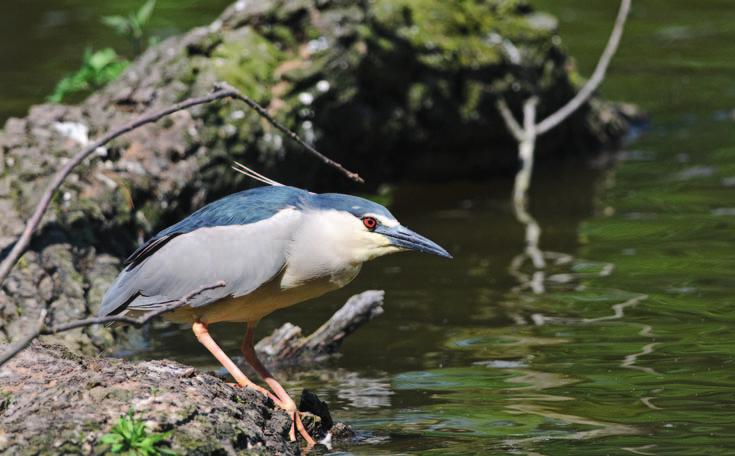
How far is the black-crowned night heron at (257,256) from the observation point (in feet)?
19.5

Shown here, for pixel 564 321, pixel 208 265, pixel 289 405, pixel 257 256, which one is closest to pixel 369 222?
pixel 257 256

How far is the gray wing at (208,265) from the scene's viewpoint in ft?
19.5

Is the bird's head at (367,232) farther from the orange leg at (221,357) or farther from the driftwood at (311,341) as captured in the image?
the driftwood at (311,341)


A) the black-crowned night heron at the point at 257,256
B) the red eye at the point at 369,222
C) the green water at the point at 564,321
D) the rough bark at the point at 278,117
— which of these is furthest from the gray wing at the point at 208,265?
the rough bark at the point at 278,117

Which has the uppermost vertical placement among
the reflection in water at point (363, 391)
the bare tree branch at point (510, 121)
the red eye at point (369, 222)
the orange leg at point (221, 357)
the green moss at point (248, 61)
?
the green moss at point (248, 61)

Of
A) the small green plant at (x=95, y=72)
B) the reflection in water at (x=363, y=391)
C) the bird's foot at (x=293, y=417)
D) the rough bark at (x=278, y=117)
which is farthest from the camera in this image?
the small green plant at (x=95, y=72)

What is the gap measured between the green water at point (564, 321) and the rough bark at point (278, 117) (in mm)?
555

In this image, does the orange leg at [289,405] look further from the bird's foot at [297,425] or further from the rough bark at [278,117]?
the rough bark at [278,117]

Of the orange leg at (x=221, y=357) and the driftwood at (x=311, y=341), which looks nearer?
the orange leg at (x=221, y=357)

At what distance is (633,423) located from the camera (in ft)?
20.0

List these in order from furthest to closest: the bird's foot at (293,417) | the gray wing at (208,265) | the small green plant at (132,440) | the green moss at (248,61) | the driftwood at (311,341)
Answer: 1. the green moss at (248,61)
2. the driftwood at (311,341)
3. the gray wing at (208,265)
4. the bird's foot at (293,417)
5. the small green plant at (132,440)

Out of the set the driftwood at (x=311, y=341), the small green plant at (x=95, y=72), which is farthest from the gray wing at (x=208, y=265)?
the small green plant at (x=95, y=72)

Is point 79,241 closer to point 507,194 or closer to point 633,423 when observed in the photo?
point 633,423

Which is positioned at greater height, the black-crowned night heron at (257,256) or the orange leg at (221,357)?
the black-crowned night heron at (257,256)
